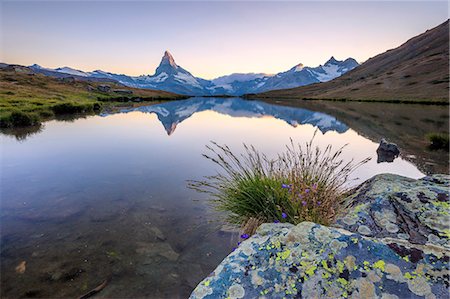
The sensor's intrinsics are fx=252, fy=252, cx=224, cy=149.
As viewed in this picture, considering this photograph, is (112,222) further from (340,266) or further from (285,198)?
(340,266)

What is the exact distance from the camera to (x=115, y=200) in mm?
9266

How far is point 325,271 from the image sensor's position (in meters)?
2.37

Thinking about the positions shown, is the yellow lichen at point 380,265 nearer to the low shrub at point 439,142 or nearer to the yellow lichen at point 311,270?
the yellow lichen at point 311,270

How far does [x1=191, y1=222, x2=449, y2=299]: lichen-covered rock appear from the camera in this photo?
216cm

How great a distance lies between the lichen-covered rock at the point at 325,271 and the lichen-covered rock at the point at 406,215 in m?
1.19

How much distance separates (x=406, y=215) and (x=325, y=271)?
7.70 feet

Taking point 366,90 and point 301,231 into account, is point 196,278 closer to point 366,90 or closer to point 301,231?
point 301,231

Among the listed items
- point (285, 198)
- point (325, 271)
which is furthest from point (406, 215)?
point (325, 271)

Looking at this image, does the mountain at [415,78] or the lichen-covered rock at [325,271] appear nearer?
the lichen-covered rock at [325,271]

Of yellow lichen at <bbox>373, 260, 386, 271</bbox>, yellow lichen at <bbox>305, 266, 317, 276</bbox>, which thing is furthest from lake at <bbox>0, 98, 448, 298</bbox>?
yellow lichen at <bbox>373, 260, 386, 271</bbox>

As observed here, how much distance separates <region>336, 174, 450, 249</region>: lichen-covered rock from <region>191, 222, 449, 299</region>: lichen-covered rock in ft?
3.91

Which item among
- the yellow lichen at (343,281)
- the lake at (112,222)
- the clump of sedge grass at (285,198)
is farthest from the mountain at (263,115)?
the yellow lichen at (343,281)

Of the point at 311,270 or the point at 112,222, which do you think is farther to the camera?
the point at 112,222

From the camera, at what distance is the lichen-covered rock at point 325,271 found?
85.0 inches
